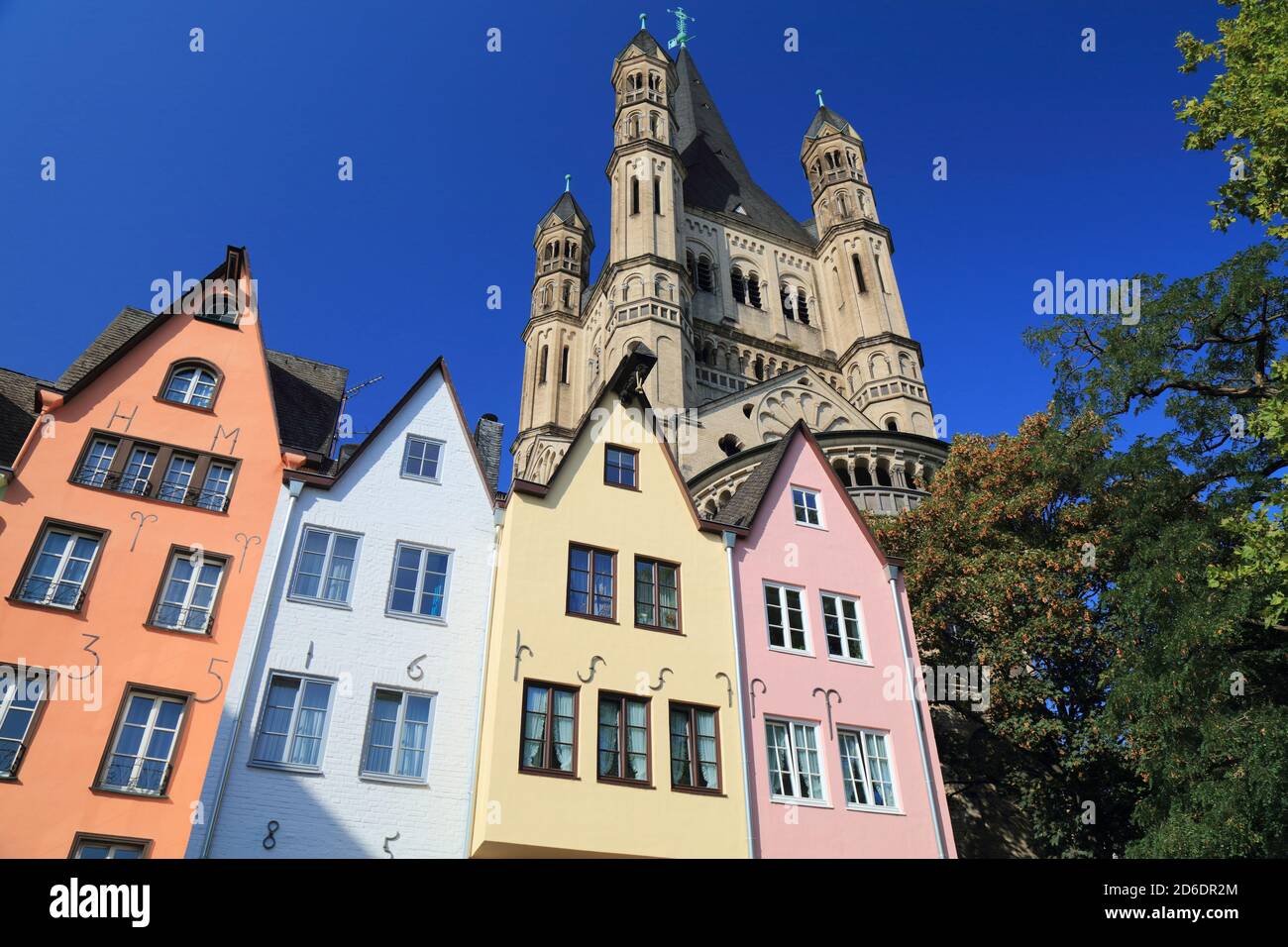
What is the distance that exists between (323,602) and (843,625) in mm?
9781

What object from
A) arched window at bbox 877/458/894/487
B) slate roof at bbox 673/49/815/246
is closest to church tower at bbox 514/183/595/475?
slate roof at bbox 673/49/815/246

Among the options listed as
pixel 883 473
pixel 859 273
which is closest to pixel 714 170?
pixel 859 273

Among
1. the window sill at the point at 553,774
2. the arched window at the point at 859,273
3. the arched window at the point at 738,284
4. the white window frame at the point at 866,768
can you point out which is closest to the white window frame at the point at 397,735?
the window sill at the point at 553,774

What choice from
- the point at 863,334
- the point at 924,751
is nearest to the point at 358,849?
the point at 924,751

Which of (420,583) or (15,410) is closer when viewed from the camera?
(420,583)

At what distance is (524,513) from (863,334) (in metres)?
47.6

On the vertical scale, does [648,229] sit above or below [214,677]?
above

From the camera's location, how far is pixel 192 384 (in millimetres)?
17609

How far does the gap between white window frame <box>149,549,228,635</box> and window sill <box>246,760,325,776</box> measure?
2525 mm

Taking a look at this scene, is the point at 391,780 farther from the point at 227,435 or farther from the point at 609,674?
the point at 227,435

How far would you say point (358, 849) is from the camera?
12938 mm

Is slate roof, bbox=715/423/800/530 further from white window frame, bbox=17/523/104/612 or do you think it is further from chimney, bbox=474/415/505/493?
white window frame, bbox=17/523/104/612

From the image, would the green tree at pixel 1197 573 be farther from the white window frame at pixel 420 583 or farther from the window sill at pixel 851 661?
the white window frame at pixel 420 583

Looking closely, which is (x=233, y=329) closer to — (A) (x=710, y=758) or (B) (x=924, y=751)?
(A) (x=710, y=758)
